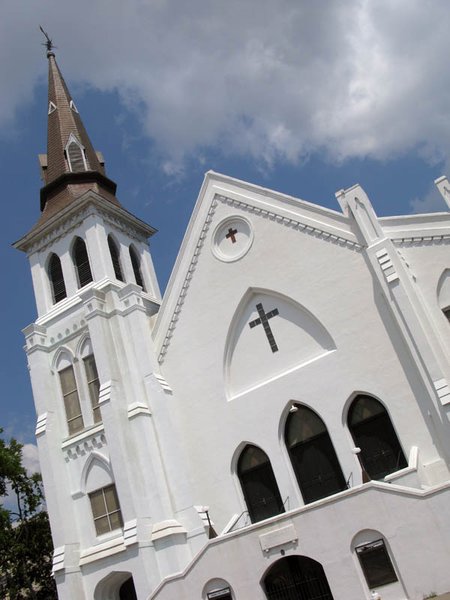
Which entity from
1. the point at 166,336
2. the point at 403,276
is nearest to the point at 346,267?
the point at 403,276

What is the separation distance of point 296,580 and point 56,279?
14638 millimetres

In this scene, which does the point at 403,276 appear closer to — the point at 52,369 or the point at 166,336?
the point at 166,336

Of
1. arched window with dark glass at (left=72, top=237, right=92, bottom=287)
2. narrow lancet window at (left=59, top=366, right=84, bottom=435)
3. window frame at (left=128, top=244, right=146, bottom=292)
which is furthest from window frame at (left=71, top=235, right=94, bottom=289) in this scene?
narrow lancet window at (left=59, top=366, right=84, bottom=435)

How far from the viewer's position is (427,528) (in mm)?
12500

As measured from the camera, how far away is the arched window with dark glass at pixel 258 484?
1752 cm

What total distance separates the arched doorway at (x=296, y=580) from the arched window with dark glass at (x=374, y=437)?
2773 mm

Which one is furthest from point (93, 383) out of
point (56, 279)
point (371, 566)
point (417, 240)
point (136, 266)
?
point (417, 240)

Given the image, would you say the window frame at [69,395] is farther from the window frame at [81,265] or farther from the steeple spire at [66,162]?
the steeple spire at [66,162]

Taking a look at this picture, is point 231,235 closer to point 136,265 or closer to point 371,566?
point 136,265

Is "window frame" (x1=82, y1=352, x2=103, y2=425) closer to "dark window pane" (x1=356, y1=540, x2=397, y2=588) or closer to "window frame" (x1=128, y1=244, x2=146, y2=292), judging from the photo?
"window frame" (x1=128, y1=244, x2=146, y2=292)

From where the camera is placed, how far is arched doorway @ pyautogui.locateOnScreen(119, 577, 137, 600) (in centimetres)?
1892

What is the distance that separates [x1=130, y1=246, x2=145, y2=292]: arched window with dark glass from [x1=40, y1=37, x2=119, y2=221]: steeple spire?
2205 mm

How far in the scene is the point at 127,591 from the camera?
1905 cm

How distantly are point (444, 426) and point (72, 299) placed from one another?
13763 mm
